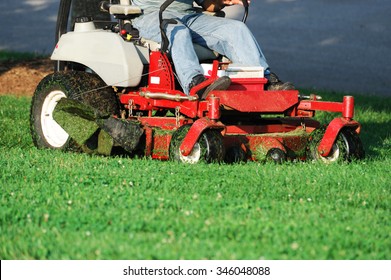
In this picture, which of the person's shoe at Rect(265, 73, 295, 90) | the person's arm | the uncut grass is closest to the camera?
the uncut grass

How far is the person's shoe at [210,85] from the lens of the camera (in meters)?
7.55

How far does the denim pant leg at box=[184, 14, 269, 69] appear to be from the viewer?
812cm

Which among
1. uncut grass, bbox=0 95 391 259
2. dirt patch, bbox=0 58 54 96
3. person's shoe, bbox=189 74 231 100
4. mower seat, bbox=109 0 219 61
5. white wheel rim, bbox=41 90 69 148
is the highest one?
mower seat, bbox=109 0 219 61

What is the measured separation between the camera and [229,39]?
8.17 m

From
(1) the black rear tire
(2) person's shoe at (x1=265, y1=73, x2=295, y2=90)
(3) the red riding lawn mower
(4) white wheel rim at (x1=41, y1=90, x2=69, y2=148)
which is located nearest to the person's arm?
(3) the red riding lawn mower

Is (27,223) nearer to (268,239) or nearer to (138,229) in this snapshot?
(138,229)

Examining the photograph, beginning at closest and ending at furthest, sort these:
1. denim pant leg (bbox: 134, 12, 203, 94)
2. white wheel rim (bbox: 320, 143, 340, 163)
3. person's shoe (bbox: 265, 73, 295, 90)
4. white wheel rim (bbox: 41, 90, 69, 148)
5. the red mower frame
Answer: the red mower frame < white wheel rim (bbox: 320, 143, 340, 163) < denim pant leg (bbox: 134, 12, 203, 94) < person's shoe (bbox: 265, 73, 295, 90) < white wheel rim (bbox: 41, 90, 69, 148)

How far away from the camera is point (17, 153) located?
26.8 ft

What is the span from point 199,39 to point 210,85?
2.66 ft

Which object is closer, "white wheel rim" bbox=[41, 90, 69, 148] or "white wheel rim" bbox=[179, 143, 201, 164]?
"white wheel rim" bbox=[179, 143, 201, 164]

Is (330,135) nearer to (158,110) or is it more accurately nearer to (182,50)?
(182,50)

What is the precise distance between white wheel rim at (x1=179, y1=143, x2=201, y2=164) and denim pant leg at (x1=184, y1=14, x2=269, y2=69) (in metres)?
1.08

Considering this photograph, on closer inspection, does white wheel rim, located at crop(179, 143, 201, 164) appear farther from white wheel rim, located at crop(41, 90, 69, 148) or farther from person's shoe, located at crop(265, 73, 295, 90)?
white wheel rim, located at crop(41, 90, 69, 148)

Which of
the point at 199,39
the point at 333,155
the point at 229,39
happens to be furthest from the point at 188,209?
the point at 199,39
